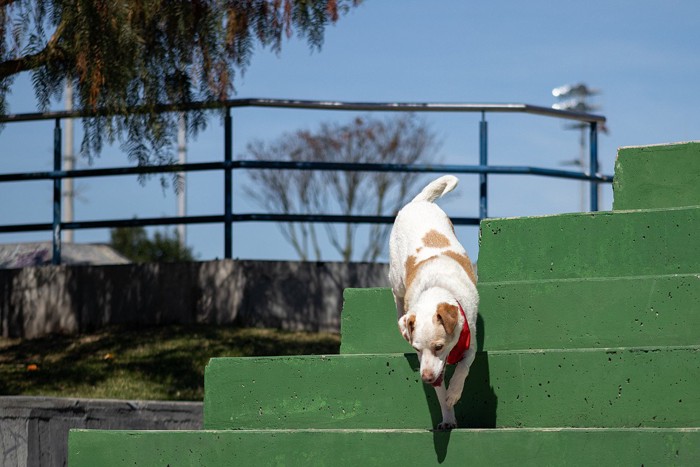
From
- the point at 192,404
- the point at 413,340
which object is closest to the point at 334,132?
the point at 192,404

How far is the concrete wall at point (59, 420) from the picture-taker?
557cm

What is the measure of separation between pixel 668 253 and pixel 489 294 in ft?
3.04

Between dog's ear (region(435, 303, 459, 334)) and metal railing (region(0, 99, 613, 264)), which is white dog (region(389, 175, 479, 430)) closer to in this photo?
dog's ear (region(435, 303, 459, 334))

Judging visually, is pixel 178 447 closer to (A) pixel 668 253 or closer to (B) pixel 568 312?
(B) pixel 568 312

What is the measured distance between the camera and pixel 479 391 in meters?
4.82

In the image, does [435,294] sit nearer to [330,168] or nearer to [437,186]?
[437,186]

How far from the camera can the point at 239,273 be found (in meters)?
8.72

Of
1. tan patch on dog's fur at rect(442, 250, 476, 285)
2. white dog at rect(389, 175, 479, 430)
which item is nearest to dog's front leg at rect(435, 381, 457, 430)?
white dog at rect(389, 175, 479, 430)

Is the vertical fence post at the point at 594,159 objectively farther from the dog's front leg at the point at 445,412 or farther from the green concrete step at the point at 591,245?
the dog's front leg at the point at 445,412

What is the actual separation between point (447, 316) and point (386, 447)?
0.60 m

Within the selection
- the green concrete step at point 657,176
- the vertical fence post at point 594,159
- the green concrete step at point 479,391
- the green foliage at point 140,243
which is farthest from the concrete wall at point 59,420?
the green foliage at point 140,243

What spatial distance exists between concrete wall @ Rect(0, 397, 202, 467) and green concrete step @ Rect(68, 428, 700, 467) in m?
0.79

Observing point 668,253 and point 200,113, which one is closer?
point 668,253

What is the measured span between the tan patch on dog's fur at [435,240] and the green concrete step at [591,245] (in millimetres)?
563
